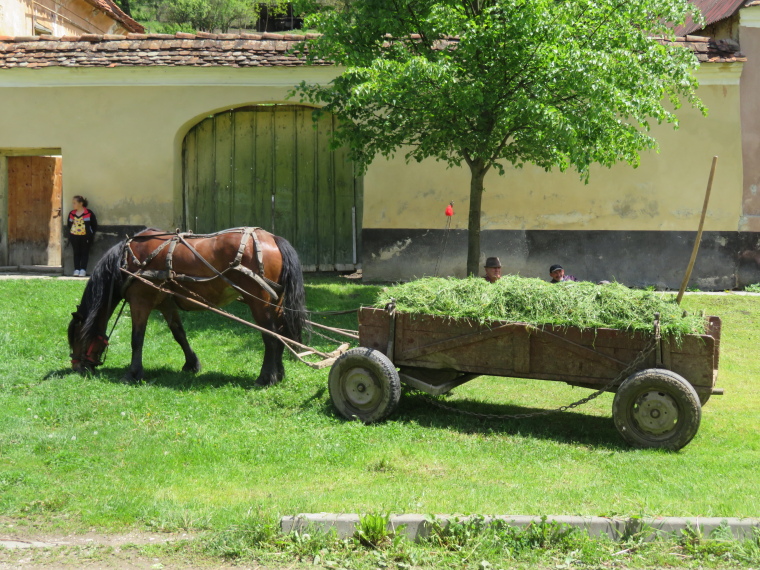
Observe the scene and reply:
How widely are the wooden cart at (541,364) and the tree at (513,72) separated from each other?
12.5 feet

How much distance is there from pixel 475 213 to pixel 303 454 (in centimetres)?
661

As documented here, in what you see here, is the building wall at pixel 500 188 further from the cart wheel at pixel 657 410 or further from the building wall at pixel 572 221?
the cart wheel at pixel 657 410

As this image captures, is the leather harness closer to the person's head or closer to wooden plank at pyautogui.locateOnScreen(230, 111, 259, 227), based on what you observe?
the person's head

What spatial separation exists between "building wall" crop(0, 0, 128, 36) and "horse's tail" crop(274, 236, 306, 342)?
1271cm

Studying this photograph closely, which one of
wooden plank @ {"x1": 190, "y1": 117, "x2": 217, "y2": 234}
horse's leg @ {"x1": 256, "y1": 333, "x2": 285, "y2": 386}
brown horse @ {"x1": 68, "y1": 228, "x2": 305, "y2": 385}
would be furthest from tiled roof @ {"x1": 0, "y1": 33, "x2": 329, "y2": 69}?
horse's leg @ {"x1": 256, "y1": 333, "x2": 285, "y2": 386}

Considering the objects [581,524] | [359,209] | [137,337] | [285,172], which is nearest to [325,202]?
[359,209]

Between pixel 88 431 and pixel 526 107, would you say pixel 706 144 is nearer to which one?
pixel 526 107

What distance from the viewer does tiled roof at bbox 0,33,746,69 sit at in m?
14.0

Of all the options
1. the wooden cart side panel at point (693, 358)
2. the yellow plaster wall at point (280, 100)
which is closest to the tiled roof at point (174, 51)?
the yellow plaster wall at point (280, 100)

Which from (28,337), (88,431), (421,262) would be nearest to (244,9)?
(421,262)

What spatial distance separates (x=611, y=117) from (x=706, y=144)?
5070mm

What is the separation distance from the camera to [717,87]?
14.1 meters

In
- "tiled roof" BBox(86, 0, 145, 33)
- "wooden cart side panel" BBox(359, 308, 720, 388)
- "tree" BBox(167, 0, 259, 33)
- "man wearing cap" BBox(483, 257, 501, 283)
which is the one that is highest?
"tree" BBox(167, 0, 259, 33)

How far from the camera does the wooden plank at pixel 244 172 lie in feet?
50.0
